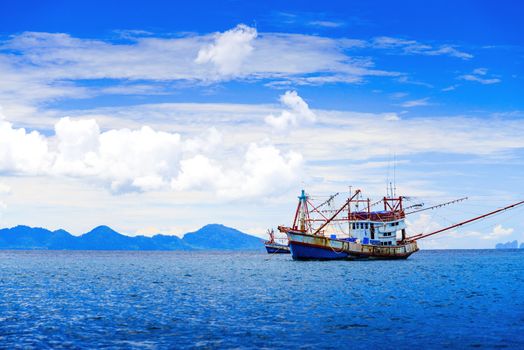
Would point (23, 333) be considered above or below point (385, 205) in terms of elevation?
below

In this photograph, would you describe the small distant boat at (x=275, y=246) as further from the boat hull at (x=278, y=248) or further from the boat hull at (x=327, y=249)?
the boat hull at (x=327, y=249)

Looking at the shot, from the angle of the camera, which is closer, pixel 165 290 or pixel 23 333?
pixel 23 333

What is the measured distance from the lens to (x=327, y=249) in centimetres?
10650

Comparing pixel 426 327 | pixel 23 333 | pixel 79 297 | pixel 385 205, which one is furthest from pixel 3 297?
pixel 385 205

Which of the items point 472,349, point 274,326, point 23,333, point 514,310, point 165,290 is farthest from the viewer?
point 165,290

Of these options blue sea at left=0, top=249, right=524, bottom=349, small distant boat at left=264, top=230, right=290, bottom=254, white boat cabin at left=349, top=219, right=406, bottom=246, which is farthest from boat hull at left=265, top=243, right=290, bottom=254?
blue sea at left=0, top=249, right=524, bottom=349

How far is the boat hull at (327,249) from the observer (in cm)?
10588

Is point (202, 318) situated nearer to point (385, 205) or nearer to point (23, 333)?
point (23, 333)

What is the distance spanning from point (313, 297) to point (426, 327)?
1736cm

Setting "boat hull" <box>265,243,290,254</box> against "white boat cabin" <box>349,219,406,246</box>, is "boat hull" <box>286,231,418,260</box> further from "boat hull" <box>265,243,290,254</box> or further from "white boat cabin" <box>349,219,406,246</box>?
"boat hull" <box>265,243,290,254</box>

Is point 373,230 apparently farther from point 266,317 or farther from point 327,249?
point 266,317

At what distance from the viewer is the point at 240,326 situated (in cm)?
3450

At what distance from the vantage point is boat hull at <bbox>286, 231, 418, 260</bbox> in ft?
347

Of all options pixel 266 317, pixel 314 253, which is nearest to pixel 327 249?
pixel 314 253
